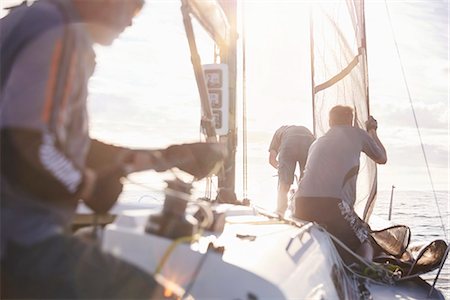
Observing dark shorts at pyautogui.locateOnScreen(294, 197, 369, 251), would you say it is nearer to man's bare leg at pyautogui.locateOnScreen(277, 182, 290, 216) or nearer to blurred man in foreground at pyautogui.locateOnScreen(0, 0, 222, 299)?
man's bare leg at pyautogui.locateOnScreen(277, 182, 290, 216)

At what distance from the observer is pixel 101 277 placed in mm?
1490

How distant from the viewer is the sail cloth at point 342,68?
6762 millimetres

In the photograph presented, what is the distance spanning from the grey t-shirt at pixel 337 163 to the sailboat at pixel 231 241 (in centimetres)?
64

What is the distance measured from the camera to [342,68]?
7.04m

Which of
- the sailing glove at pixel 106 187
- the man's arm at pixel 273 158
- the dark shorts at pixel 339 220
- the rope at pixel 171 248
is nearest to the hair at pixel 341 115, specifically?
the dark shorts at pixel 339 220

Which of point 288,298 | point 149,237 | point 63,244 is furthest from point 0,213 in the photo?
point 288,298

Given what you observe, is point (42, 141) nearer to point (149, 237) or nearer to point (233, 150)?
point (149, 237)

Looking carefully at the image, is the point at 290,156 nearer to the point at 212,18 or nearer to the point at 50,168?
the point at 212,18

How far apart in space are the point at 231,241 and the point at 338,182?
2.11 meters

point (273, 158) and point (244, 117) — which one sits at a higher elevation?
point (244, 117)

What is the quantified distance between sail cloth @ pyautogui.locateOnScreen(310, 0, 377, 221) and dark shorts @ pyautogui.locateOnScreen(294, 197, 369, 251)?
2057 mm

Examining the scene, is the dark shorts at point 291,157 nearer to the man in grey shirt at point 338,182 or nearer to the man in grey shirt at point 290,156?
the man in grey shirt at point 290,156

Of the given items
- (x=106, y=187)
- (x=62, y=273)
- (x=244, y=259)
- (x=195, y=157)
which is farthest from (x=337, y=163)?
(x=62, y=273)

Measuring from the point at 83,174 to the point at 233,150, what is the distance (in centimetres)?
391
